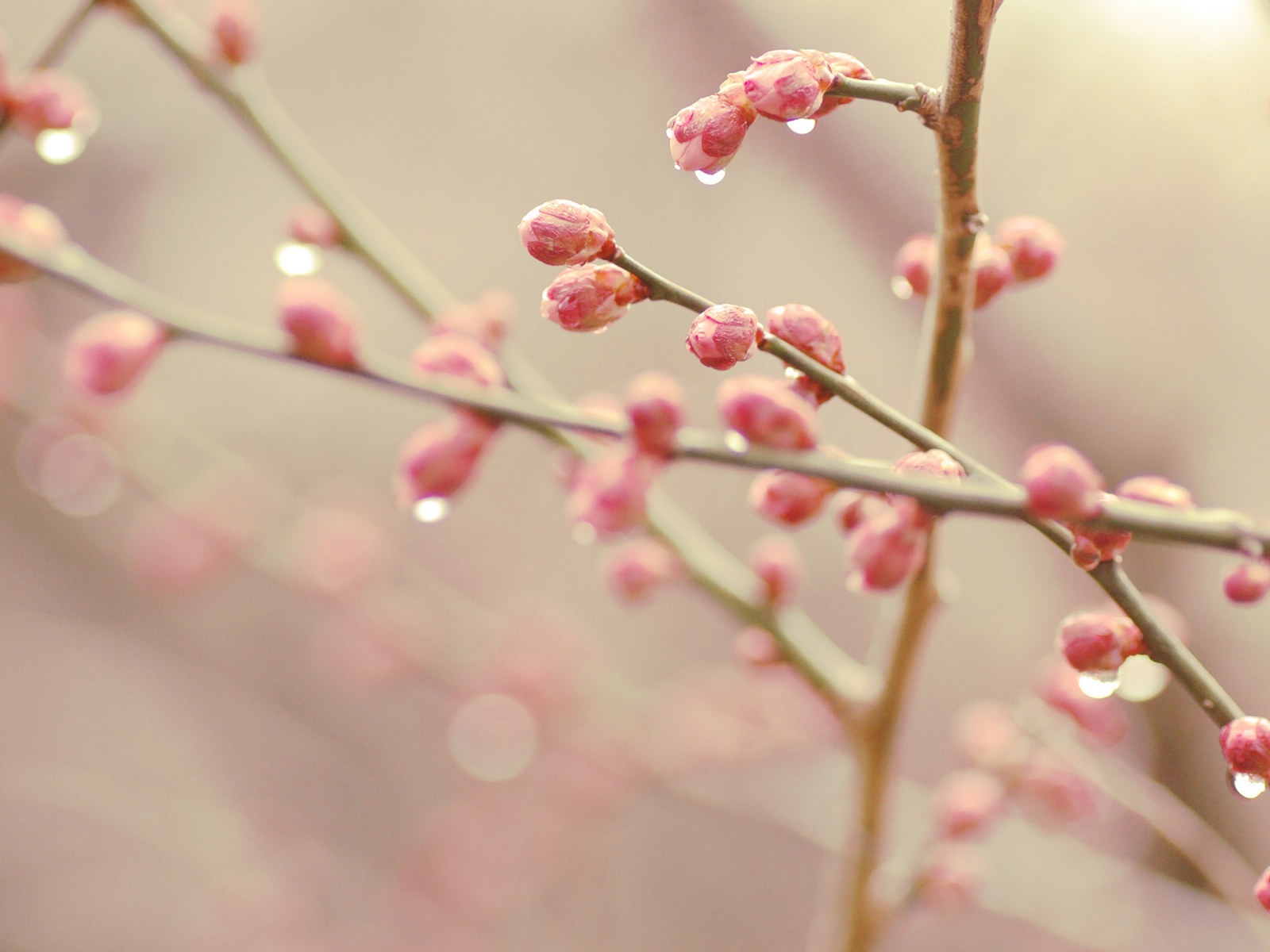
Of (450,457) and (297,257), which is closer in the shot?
(450,457)

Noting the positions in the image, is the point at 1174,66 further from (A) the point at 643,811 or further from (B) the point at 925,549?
(A) the point at 643,811

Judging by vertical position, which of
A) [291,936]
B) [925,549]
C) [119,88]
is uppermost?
[119,88]

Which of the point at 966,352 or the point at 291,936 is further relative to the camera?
the point at 291,936

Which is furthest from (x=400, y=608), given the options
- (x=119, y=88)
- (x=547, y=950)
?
(x=119, y=88)

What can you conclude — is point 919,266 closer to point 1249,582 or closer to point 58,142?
point 1249,582

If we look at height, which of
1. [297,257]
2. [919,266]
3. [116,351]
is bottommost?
[116,351]

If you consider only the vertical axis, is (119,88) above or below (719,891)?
above

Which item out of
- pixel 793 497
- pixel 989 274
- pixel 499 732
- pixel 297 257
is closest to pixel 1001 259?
pixel 989 274
